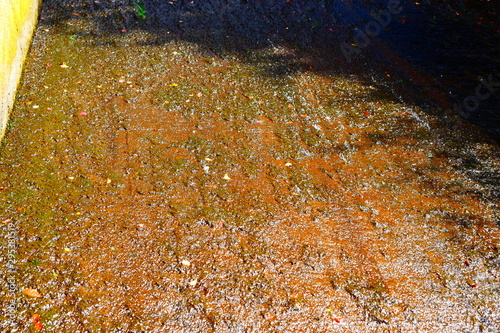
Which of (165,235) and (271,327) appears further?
(165,235)

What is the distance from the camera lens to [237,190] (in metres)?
3.60

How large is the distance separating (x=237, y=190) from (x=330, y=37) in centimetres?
355

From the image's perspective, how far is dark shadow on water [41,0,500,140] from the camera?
212 inches

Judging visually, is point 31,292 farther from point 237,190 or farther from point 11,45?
point 11,45

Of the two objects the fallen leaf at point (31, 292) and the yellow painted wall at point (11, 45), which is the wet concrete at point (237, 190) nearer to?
the fallen leaf at point (31, 292)

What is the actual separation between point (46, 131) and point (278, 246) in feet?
7.56

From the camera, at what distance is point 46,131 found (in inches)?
155

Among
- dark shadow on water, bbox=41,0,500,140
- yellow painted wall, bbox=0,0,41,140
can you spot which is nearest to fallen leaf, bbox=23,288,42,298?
yellow painted wall, bbox=0,0,41,140

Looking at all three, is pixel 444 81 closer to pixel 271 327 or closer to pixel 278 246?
pixel 278 246

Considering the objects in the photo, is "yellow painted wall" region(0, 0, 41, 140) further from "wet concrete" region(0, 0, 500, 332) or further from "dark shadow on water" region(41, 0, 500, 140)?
"dark shadow on water" region(41, 0, 500, 140)

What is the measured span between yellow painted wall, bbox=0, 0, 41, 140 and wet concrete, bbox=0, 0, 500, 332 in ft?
0.49

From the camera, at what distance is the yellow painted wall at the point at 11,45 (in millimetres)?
3941

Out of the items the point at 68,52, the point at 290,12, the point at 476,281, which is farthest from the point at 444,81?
the point at 68,52

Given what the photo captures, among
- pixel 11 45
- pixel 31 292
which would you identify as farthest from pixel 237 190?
pixel 11 45
